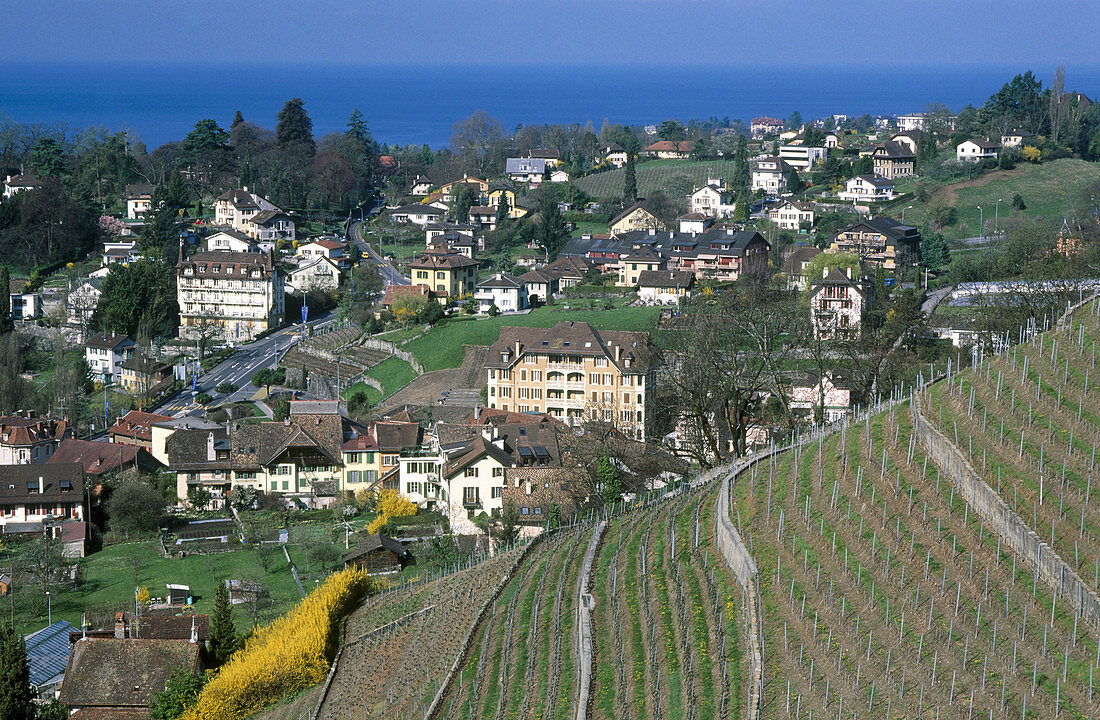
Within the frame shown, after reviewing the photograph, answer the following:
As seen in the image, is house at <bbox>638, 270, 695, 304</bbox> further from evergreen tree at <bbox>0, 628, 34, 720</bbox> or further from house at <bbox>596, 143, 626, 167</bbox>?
house at <bbox>596, 143, 626, 167</bbox>

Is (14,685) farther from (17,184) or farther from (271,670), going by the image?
(17,184)

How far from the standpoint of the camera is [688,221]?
71125 millimetres

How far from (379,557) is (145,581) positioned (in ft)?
18.3

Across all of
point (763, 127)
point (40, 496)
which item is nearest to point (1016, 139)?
point (40, 496)

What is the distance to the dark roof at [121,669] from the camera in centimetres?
2383

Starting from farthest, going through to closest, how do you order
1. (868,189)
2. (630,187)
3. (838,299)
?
(630,187), (868,189), (838,299)

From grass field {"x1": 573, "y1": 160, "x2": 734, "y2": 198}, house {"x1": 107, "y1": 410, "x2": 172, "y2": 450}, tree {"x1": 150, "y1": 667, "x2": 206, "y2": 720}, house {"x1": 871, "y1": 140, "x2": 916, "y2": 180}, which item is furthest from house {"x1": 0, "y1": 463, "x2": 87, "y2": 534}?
house {"x1": 871, "y1": 140, "x2": 916, "y2": 180}

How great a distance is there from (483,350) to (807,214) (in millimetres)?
28731

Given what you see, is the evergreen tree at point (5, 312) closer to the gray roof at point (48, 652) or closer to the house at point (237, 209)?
the house at point (237, 209)

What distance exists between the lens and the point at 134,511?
118 ft

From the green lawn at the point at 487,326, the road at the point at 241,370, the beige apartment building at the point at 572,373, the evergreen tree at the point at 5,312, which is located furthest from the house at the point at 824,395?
the evergreen tree at the point at 5,312

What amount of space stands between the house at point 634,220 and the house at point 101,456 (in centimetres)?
3922

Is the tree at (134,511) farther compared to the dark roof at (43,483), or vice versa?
the dark roof at (43,483)

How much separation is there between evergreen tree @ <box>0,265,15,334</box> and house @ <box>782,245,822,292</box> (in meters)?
33.3
